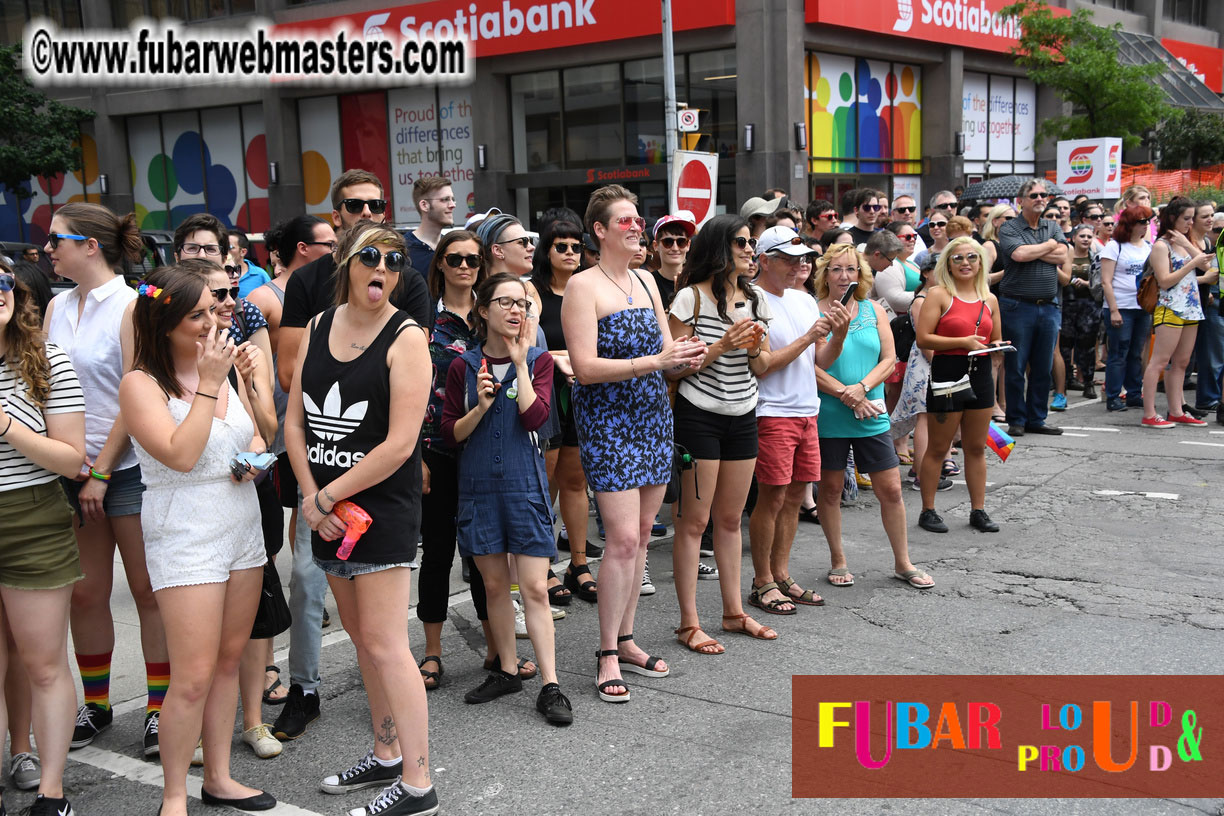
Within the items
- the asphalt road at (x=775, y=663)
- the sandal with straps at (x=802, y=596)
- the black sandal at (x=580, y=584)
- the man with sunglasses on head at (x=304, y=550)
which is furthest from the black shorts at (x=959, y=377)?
the man with sunglasses on head at (x=304, y=550)

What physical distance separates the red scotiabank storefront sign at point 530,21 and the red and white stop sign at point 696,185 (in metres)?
13.1

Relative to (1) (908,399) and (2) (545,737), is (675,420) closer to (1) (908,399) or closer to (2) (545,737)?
(2) (545,737)

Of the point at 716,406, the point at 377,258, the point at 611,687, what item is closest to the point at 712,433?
the point at 716,406

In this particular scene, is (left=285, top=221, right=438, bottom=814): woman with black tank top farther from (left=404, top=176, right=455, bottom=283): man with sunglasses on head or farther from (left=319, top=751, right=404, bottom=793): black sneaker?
(left=404, top=176, right=455, bottom=283): man with sunglasses on head

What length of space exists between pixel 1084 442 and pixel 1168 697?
6001mm

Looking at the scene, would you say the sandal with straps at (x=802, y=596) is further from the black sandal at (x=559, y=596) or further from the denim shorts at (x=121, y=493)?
the denim shorts at (x=121, y=493)

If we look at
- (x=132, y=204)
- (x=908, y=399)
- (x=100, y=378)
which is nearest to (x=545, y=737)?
(x=100, y=378)

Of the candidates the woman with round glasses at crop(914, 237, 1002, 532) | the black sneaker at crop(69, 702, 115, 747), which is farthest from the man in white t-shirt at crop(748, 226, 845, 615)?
the black sneaker at crop(69, 702, 115, 747)

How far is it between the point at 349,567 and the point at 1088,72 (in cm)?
2573

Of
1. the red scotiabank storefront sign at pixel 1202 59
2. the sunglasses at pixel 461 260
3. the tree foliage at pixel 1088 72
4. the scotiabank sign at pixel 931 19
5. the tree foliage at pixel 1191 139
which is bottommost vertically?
the sunglasses at pixel 461 260

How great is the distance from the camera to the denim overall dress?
4.34 metres

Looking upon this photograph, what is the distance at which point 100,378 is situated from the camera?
421 centimetres

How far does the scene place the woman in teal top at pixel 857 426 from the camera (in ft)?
19.3

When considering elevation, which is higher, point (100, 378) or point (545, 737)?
point (100, 378)
